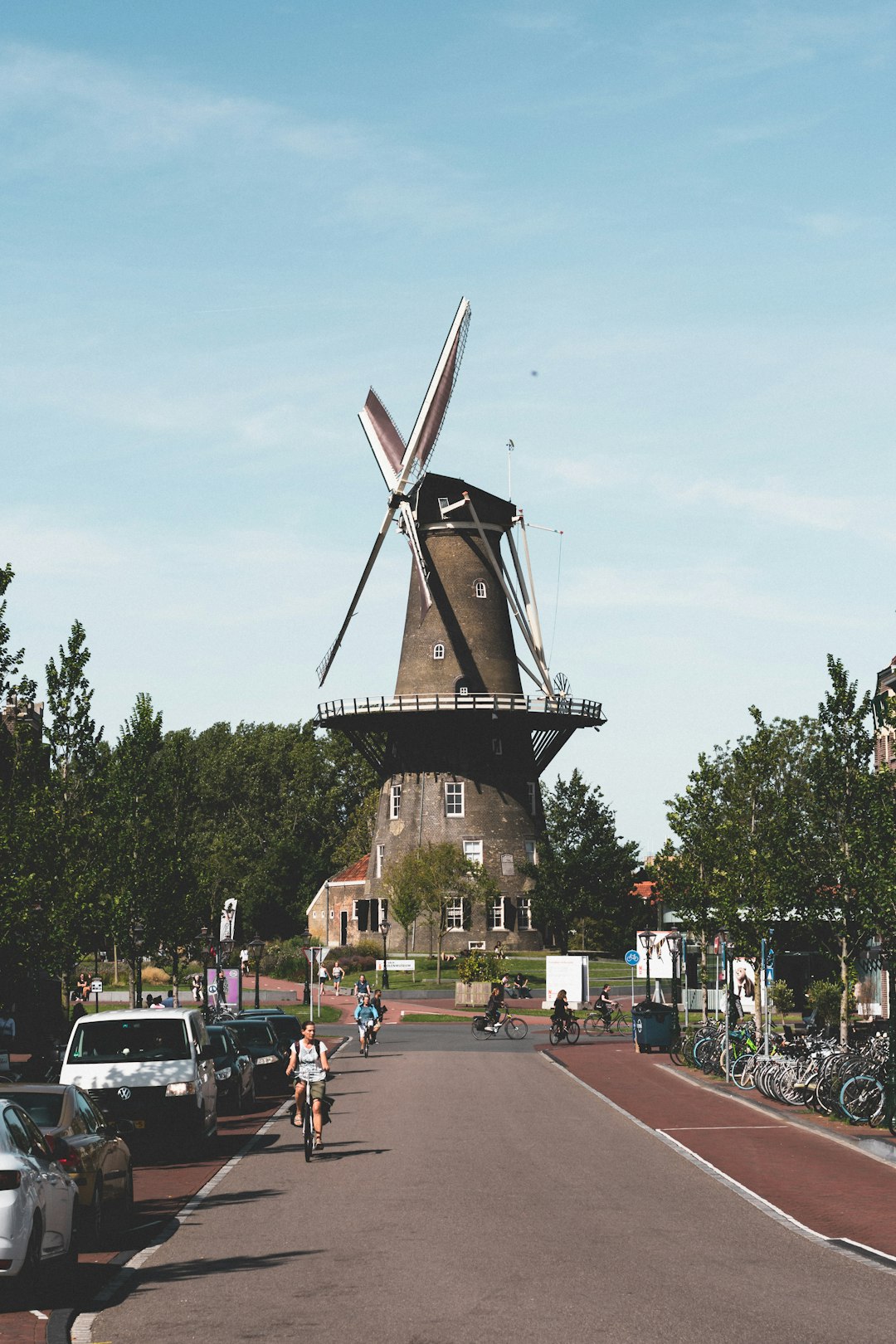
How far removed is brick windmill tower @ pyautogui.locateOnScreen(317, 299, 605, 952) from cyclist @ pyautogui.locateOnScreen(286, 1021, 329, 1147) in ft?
200

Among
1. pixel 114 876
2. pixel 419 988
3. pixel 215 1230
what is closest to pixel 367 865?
pixel 419 988

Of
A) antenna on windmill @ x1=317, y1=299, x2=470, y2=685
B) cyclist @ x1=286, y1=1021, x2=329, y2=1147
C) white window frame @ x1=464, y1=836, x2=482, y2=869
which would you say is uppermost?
antenna on windmill @ x1=317, y1=299, x2=470, y2=685

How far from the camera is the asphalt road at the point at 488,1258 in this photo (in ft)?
33.2

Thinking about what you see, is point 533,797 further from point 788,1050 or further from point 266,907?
point 788,1050

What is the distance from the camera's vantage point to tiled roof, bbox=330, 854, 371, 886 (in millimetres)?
102062

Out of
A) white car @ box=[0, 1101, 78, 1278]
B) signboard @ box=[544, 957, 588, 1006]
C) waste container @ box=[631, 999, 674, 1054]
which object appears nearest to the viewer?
white car @ box=[0, 1101, 78, 1278]

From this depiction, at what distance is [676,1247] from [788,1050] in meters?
16.6

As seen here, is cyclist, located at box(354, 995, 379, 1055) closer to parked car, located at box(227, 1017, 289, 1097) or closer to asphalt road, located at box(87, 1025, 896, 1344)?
parked car, located at box(227, 1017, 289, 1097)

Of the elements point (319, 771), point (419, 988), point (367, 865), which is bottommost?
point (419, 988)

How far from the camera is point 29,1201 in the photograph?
10820 mm

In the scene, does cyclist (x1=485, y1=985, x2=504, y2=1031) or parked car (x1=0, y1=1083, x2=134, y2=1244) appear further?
cyclist (x1=485, y1=985, x2=504, y2=1031)

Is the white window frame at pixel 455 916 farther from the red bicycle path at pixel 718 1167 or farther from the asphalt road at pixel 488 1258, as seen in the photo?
the asphalt road at pixel 488 1258

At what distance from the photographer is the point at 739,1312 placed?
10.4 meters

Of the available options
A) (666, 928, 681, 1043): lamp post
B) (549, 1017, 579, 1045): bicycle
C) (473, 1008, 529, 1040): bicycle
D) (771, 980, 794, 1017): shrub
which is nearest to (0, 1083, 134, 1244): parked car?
(666, 928, 681, 1043): lamp post
